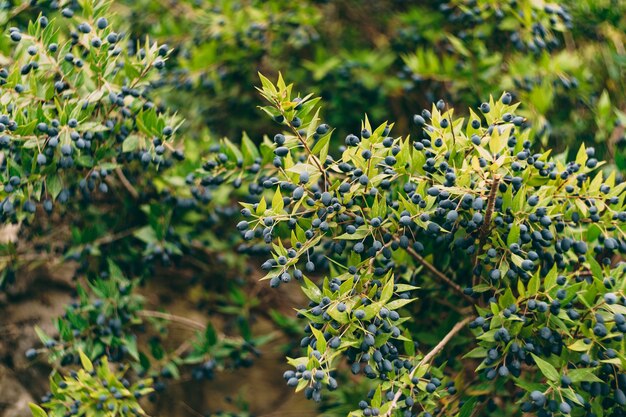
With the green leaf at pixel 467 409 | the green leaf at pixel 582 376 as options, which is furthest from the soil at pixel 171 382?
the green leaf at pixel 582 376

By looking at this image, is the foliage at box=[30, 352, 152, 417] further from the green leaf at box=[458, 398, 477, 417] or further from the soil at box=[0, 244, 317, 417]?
the green leaf at box=[458, 398, 477, 417]

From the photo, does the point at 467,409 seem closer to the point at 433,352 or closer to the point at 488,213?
the point at 433,352

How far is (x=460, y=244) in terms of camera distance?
2.13 m

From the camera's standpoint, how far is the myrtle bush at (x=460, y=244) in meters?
2.00

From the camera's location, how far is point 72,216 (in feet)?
10.0

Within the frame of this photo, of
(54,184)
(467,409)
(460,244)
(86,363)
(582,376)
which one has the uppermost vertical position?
(54,184)

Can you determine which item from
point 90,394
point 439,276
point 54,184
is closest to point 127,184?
point 54,184

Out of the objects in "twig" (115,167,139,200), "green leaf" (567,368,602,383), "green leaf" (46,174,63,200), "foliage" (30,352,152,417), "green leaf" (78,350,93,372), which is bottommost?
"foliage" (30,352,152,417)

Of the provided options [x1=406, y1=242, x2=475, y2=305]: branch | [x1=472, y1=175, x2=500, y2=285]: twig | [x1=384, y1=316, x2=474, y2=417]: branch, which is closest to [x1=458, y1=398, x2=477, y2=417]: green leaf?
[x1=384, y1=316, x2=474, y2=417]: branch

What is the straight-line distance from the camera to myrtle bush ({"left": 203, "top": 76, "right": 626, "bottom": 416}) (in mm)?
2004

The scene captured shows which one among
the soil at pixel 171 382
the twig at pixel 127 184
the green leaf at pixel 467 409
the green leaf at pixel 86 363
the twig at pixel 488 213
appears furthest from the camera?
the soil at pixel 171 382

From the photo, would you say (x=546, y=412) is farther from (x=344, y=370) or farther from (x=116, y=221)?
(x=116, y=221)

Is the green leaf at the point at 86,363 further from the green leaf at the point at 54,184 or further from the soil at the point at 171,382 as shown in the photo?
the soil at the point at 171,382

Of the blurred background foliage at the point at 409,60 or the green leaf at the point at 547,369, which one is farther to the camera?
the blurred background foliage at the point at 409,60
